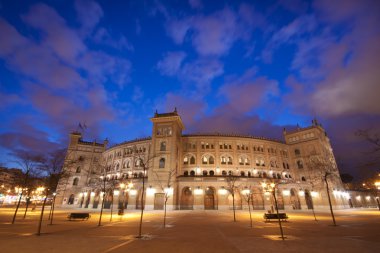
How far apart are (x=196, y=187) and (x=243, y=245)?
35.5 m

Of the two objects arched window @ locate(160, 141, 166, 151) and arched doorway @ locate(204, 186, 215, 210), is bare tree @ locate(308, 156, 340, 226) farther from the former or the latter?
arched window @ locate(160, 141, 166, 151)

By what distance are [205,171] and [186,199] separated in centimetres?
1050

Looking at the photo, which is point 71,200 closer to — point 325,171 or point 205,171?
point 205,171

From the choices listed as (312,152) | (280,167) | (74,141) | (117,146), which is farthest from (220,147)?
(74,141)

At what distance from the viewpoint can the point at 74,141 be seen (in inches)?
2876

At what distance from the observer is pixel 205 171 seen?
53344 millimetres

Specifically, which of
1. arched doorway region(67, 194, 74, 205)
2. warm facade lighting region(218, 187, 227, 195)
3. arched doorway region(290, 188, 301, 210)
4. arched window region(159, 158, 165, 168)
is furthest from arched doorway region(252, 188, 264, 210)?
arched doorway region(67, 194, 74, 205)

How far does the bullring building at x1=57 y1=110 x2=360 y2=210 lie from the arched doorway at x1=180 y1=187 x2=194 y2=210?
0.71 feet

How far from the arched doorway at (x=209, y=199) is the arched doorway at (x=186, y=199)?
126 inches

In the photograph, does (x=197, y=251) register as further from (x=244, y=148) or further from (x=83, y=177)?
(x=83, y=177)

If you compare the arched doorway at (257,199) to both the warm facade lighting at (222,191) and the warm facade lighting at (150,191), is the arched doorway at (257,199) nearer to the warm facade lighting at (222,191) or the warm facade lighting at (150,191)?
the warm facade lighting at (222,191)

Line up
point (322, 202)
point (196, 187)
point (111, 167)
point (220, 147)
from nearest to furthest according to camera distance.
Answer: point (196, 187) < point (322, 202) < point (220, 147) < point (111, 167)

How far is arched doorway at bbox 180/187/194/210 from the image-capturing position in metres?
44.5

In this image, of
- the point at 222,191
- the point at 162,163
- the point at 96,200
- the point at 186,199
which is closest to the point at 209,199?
the point at 222,191
